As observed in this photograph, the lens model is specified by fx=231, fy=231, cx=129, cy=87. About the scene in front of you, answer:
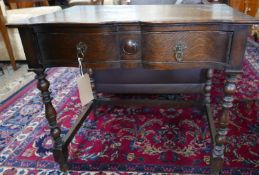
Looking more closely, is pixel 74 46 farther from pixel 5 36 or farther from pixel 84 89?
pixel 5 36

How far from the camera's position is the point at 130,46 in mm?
927

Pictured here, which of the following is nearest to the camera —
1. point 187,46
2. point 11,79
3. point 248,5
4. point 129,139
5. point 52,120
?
point 187,46

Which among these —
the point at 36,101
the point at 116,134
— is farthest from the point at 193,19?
the point at 36,101

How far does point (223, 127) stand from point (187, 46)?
0.44m

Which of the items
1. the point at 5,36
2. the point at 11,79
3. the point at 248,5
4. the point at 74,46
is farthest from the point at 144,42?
the point at 248,5

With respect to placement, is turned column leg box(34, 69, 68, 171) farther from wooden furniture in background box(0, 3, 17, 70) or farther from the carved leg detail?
wooden furniture in background box(0, 3, 17, 70)

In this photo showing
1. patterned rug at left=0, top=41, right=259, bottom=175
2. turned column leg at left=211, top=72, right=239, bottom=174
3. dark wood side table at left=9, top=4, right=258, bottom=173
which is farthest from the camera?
patterned rug at left=0, top=41, right=259, bottom=175

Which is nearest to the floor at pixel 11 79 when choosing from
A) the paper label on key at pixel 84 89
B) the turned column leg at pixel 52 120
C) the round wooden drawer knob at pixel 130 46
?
the turned column leg at pixel 52 120

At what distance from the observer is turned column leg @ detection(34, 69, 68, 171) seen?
3.59 feet

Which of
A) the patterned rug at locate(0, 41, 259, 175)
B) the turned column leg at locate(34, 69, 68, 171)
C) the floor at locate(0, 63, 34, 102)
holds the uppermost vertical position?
the turned column leg at locate(34, 69, 68, 171)

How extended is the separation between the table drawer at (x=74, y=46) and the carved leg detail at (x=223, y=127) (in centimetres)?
49

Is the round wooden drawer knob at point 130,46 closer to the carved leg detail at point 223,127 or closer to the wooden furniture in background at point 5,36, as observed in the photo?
the carved leg detail at point 223,127

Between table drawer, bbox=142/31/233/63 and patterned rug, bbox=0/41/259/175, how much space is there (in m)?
0.65

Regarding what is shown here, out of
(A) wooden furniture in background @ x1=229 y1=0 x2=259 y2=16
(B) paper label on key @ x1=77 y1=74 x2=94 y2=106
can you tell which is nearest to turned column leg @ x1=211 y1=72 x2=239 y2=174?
(B) paper label on key @ x1=77 y1=74 x2=94 y2=106
